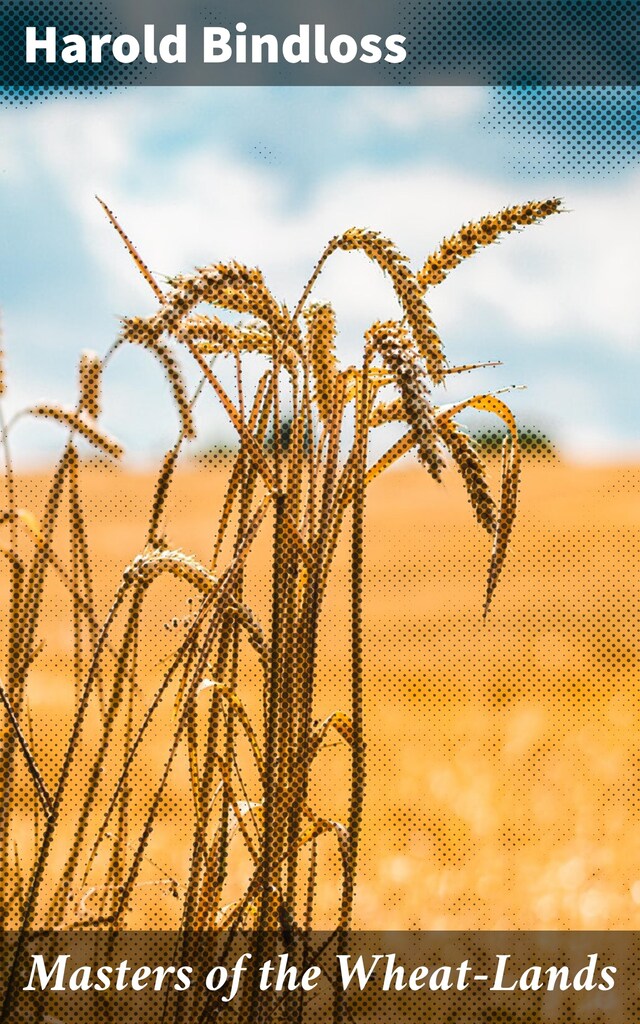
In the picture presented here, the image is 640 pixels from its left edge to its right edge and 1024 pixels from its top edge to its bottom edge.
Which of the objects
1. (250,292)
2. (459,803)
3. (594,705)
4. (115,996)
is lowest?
(115,996)

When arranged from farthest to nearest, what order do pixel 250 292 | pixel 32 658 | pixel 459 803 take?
pixel 459 803
pixel 32 658
pixel 250 292

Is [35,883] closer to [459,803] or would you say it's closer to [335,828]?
[335,828]

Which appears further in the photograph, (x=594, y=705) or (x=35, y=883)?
(x=594, y=705)

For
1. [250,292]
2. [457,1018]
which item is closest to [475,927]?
[457,1018]

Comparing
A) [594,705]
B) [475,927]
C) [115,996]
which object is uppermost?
[594,705]

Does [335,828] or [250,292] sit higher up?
[250,292]

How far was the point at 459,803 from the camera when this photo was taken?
2084 millimetres

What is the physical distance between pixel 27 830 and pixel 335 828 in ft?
4.01

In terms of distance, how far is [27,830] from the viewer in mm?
1758

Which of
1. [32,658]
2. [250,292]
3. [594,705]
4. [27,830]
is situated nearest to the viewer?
[250,292]

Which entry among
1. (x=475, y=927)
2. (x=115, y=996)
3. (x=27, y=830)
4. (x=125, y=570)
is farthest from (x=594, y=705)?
(x=125, y=570)

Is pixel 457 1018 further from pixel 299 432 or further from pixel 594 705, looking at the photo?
pixel 594 705

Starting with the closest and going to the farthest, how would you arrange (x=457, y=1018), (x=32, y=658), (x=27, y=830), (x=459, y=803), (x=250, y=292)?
(x=250, y=292)
(x=32, y=658)
(x=457, y=1018)
(x=27, y=830)
(x=459, y=803)

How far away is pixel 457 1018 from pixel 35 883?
64cm
